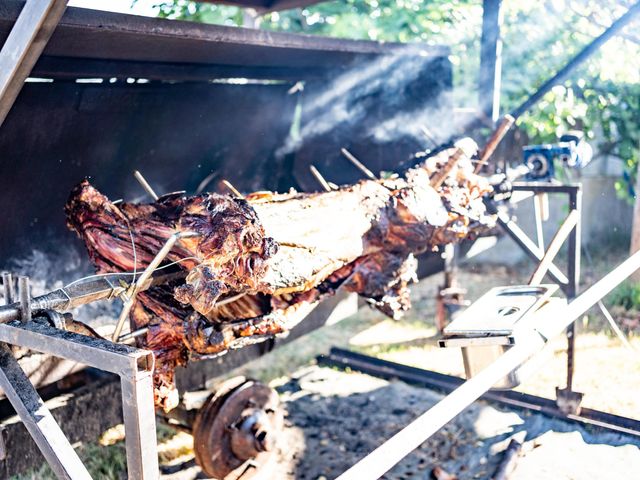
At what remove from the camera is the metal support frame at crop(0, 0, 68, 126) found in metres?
2.26

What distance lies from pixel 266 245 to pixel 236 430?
4.09ft

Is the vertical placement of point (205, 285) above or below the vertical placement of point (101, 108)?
below

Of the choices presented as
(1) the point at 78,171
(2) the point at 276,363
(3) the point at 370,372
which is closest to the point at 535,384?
(3) the point at 370,372

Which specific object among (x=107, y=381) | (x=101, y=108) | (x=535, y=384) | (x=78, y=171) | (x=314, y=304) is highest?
(x=101, y=108)

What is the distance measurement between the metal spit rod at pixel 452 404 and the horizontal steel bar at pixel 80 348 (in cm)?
66

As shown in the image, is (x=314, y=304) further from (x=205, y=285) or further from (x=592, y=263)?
(x=592, y=263)

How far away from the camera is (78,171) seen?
390cm

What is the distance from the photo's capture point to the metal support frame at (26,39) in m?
2.26

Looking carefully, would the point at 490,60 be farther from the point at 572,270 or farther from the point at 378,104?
the point at 572,270

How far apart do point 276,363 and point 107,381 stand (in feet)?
7.62

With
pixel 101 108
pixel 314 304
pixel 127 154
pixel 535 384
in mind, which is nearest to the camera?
pixel 314 304

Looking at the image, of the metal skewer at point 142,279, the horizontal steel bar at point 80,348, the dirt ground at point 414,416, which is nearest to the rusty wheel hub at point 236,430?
the dirt ground at point 414,416

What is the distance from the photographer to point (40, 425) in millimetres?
1918

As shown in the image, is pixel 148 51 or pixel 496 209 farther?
pixel 496 209
